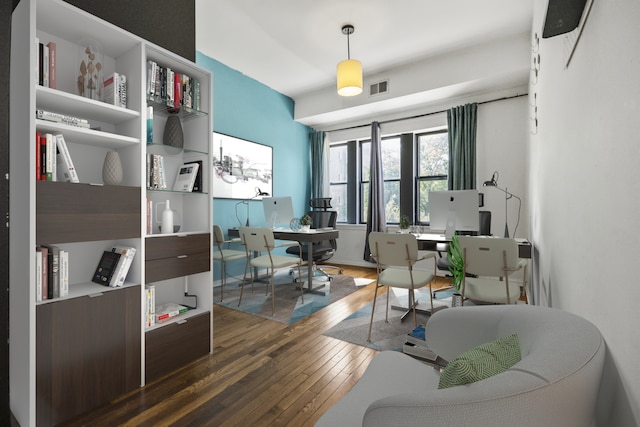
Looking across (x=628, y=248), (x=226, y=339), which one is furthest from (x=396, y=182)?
(x=628, y=248)

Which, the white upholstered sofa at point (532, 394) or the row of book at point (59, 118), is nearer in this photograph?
the white upholstered sofa at point (532, 394)

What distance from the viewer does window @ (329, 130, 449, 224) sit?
16.8 ft

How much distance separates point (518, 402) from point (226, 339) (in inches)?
95.0

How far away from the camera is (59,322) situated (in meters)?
1.52

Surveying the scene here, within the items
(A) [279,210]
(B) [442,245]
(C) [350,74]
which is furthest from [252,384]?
(C) [350,74]

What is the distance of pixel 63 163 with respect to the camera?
1.61 m

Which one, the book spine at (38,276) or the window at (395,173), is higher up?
the window at (395,173)

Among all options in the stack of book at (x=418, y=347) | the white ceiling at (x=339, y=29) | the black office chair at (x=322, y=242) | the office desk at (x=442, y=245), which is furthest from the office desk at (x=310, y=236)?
the white ceiling at (x=339, y=29)

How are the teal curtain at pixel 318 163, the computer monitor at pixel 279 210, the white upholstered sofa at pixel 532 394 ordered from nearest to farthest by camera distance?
the white upholstered sofa at pixel 532 394 → the computer monitor at pixel 279 210 → the teal curtain at pixel 318 163

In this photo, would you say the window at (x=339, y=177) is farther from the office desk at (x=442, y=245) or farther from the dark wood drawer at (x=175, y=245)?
the dark wood drawer at (x=175, y=245)

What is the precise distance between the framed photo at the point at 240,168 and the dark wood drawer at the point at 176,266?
2.20 metres

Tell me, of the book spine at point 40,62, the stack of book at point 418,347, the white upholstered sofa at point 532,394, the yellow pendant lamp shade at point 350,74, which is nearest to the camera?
the white upholstered sofa at point 532,394

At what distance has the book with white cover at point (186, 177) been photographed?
220 cm

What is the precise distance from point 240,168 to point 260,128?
Result: 0.86 metres
